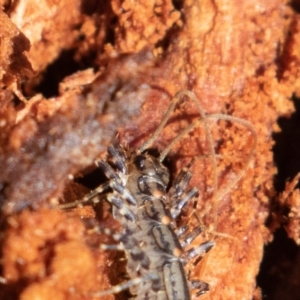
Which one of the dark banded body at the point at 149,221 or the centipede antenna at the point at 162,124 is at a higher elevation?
the centipede antenna at the point at 162,124

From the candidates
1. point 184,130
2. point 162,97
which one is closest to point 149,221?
point 184,130

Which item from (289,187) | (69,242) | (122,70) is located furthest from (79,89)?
(289,187)

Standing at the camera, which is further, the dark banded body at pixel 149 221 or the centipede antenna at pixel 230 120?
the centipede antenna at pixel 230 120

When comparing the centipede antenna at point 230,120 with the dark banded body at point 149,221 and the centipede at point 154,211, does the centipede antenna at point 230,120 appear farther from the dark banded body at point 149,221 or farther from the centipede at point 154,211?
the dark banded body at point 149,221

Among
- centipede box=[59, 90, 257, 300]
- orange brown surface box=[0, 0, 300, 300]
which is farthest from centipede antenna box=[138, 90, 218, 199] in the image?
orange brown surface box=[0, 0, 300, 300]

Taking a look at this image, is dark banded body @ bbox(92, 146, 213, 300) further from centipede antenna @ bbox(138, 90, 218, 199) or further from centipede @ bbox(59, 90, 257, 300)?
A: centipede antenna @ bbox(138, 90, 218, 199)

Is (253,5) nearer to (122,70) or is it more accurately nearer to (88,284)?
(122,70)

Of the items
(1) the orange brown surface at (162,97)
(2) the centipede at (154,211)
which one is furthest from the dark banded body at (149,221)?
(1) the orange brown surface at (162,97)
